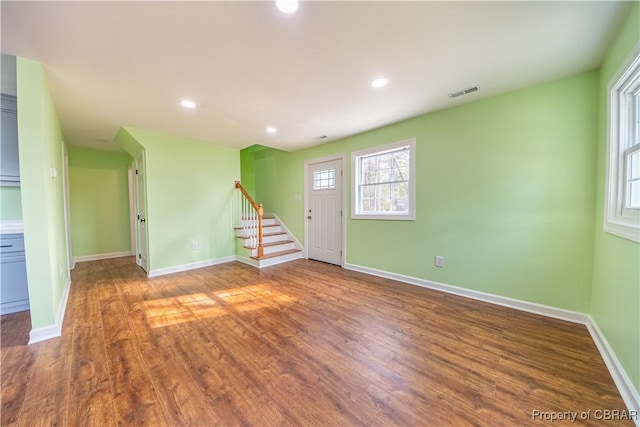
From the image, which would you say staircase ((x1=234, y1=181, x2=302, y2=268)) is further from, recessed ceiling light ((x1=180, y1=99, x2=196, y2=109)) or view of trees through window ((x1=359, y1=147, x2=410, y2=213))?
recessed ceiling light ((x1=180, y1=99, x2=196, y2=109))

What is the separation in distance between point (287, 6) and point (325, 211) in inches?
133

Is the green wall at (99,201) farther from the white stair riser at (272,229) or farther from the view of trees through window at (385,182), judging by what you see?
the view of trees through window at (385,182)

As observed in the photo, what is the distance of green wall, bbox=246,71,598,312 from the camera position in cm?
214

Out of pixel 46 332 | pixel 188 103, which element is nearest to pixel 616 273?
pixel 188 103

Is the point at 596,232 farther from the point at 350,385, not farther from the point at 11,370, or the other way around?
the point at 11,370

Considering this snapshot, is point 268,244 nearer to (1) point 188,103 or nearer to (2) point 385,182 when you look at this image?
(2) point 385,182

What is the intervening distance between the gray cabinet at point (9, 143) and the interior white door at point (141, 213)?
1.35 metres

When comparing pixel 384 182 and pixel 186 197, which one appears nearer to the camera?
pixel 384 182

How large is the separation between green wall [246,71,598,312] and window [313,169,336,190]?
48.7 inches

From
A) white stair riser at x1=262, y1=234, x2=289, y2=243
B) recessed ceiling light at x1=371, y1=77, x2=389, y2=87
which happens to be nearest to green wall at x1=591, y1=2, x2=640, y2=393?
recessed ceiling light at x1=371, y1=77, x2=389, y2=87

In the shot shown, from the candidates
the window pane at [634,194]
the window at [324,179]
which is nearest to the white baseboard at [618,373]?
the window pane at [634,194]

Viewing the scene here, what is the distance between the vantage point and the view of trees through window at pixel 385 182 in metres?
3.38

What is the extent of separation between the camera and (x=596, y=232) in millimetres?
2031

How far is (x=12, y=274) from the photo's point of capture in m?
2.41
